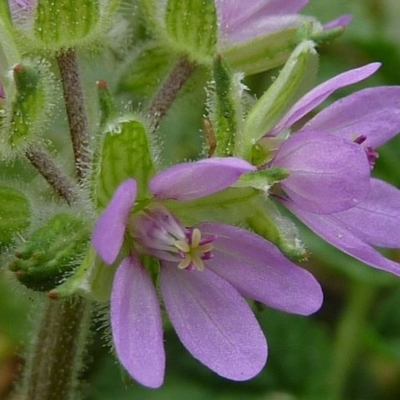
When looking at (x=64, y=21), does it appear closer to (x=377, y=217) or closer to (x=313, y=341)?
(x=377, y=217)

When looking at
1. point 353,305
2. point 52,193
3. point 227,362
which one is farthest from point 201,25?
point 353,305

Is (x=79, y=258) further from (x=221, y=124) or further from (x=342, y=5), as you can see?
(x=342, y=5)

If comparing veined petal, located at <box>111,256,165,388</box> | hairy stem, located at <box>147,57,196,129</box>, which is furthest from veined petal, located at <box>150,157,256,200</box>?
hairy stem, located at <box>147,57,196,129</box>

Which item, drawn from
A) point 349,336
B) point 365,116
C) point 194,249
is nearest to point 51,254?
point 194,249

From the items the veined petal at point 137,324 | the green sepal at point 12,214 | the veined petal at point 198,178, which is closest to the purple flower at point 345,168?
the veined petal at point 198,178

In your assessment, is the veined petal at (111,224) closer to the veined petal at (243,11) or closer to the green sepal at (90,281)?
the green sepal at (90,281)
